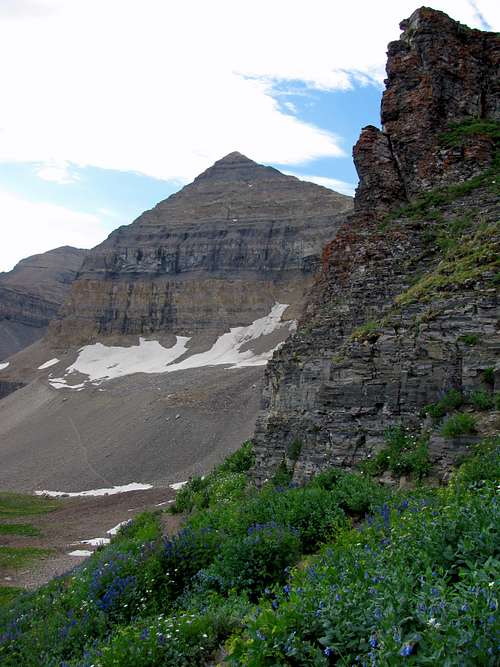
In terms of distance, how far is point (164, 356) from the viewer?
321 ft

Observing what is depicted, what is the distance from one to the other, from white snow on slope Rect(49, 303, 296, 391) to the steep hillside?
0.43 metres

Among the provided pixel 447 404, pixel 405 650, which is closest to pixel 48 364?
pixel 447 404

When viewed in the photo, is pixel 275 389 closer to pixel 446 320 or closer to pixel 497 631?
pixel 446 320

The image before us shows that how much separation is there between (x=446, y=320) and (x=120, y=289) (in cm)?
11399

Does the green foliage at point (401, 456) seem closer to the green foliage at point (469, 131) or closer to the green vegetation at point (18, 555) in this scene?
the green foliage at point (469, 131)

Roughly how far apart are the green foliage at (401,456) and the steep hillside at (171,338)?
1330 inches

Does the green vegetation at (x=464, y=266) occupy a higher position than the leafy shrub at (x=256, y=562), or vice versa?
the green vegetation at (x=464, y=266)

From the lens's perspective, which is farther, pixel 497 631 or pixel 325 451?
pixel 325 451

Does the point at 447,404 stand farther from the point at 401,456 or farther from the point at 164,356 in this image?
the point at 164,356

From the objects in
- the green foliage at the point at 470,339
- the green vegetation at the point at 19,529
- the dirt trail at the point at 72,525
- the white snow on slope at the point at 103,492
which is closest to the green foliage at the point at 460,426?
the green foliage at the point at 470,339

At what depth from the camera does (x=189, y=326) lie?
351 feet

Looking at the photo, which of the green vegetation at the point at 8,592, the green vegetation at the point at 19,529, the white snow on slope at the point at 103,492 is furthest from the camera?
the white snow on slope at the point at 103,492

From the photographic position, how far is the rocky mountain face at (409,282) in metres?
10.4

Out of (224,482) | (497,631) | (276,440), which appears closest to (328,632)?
(497,631)
